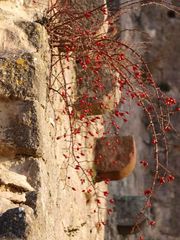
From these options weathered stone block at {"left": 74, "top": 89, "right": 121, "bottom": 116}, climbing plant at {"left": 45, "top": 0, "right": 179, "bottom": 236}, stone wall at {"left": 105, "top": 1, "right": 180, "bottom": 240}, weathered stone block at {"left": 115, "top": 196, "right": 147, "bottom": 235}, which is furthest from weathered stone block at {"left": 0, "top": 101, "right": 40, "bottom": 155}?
stone wall at {"left": 105, "top": 1, "right": 180, "bottom": 240}

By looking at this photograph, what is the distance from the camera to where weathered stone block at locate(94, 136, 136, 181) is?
361 centimetres

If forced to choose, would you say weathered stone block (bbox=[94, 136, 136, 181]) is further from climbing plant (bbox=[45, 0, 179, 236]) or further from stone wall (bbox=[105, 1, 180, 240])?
stone wall (bbox=[105, 1, 180, 240])

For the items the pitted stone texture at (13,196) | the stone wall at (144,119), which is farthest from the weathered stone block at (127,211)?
the pitted stone texture at (13,196)

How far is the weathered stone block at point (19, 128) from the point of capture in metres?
2.31

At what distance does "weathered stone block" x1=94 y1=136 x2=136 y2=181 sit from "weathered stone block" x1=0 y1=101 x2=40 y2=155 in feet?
4.17

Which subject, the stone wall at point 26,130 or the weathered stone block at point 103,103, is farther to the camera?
the weathered stone block at point 103,103

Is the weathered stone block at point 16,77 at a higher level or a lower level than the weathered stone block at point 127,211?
higher

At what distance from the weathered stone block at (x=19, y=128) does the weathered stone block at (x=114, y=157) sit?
1.27 m

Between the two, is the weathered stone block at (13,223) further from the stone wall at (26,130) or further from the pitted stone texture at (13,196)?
the pitted stone texture at (13,196)

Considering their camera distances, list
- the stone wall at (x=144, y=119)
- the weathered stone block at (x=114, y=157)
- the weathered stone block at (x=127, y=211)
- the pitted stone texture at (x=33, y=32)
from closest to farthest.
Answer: the pitted stone texture at (x=33, y=32) → the weathered stone block at (x=114, y=157) → the weathered stone block at (x=127, y=211) → the stone wall at (x=144, y=119)

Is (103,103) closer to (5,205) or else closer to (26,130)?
(26,130)

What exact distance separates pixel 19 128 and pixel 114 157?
1410 millimetres

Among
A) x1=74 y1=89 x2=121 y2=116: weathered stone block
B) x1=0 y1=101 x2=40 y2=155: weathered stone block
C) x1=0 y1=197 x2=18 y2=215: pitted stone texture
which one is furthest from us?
x1=74 y1=89 x2=121 y2=116: weathered stone block

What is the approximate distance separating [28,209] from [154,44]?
4310 mm
